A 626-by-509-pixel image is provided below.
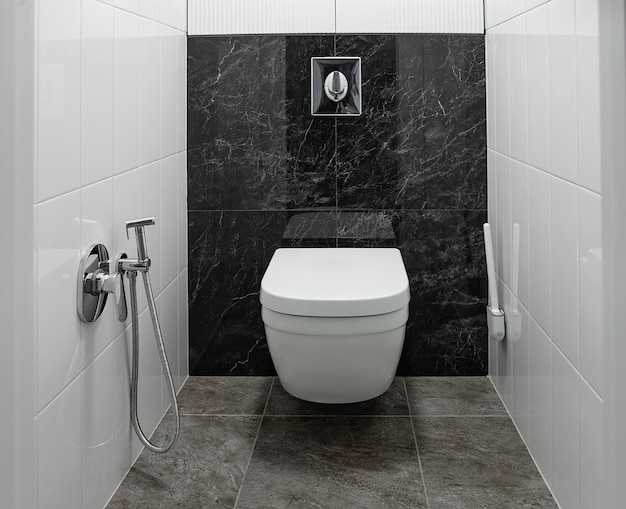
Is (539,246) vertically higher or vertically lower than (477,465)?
higher

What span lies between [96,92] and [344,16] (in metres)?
1.13

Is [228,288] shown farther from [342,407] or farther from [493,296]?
[493,296]

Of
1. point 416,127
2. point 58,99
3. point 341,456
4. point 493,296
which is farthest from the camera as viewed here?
point 416,127

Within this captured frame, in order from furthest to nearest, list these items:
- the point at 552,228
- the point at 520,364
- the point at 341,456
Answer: the point at 520,364 < the point at 341,456 < the point at 552,228

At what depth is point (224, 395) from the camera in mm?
2414

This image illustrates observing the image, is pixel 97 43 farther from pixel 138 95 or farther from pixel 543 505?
pixel 543 505

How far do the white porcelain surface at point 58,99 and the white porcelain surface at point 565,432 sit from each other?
1.12m

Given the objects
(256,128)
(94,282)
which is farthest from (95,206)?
(256,128)

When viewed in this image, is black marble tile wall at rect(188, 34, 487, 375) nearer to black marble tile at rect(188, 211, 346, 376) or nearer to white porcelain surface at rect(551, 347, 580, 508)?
black marble tile at rect(188, 211, 346, 376)

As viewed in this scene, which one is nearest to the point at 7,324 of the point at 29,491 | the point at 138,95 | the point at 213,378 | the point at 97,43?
the point at 29,491

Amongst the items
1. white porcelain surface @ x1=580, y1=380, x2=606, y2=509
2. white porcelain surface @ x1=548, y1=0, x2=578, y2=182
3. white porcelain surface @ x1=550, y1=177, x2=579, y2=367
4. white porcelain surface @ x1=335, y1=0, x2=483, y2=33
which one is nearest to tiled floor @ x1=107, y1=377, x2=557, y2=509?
white porcelain surface @ x1=580, y1=380, x2=606, y2=509

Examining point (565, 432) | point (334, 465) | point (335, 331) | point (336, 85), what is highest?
point (336, 85)

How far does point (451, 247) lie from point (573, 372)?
100cm

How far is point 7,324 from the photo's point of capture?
49.0 inches
